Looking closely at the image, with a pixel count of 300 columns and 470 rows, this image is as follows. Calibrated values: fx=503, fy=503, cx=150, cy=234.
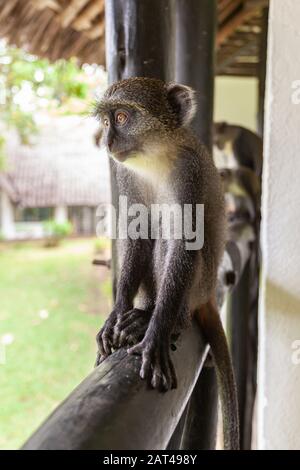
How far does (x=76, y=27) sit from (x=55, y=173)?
11.9 m

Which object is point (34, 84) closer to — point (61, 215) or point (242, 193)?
point (242, 193)

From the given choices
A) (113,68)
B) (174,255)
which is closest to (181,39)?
(113,68)

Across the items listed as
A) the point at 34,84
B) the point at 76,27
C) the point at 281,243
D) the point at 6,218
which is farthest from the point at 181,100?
the point at 6,218

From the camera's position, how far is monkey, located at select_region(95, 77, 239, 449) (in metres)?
1.19

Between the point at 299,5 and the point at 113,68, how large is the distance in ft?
1.69

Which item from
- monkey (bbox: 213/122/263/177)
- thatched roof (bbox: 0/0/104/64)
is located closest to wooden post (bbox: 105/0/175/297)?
thatched roof (bbox: 0/0/104/64)

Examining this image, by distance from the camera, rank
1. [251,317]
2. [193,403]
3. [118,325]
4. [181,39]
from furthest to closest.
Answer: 1. [251,317]
2. [181,39]
3. [193,403]
4. [118,325]

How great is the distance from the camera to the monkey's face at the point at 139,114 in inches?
50.1

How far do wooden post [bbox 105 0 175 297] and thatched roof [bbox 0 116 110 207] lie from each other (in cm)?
1235

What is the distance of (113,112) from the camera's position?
1.30 meters

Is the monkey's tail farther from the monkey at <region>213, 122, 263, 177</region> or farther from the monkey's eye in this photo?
the monkey at <region>213, 122, 263, 177</region>

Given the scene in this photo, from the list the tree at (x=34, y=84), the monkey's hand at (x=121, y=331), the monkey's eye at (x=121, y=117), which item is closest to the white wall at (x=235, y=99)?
the tree at (x=34, y=84)
